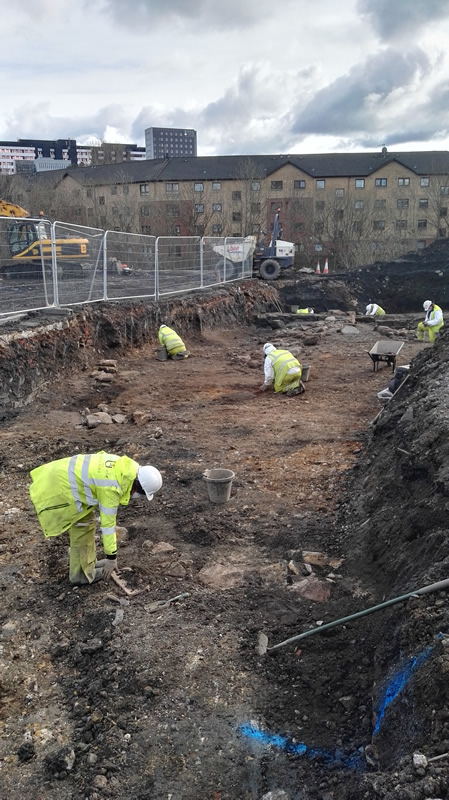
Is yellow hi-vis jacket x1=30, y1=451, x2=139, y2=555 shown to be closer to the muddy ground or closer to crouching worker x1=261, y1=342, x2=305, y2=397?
the muddy ground

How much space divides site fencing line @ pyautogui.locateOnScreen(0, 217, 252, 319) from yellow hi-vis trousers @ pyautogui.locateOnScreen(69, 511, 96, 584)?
19.8 ft

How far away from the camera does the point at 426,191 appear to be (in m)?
52.4

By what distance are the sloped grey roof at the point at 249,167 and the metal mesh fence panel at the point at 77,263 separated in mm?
42660

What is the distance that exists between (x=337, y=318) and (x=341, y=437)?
39.8ft

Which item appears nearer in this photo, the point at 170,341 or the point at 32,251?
the point at 32,251

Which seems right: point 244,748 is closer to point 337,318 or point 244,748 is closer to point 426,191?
point 337,318

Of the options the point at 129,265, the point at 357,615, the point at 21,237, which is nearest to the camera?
the point at 357,615

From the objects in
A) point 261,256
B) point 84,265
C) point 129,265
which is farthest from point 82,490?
point 261,256

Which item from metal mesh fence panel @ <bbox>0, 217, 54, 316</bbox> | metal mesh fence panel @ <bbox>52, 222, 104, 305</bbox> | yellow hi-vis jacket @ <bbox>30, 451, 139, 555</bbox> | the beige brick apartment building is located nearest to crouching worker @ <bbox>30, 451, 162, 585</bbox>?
yellow hi-vis jacket @ <bbox>30, 451, 139, 555</bbox>

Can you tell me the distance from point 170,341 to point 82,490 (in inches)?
352

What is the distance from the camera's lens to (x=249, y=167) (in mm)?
51781

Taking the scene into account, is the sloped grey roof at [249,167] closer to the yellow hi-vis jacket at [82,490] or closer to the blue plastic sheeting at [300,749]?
the yellow hi-vis jacket at [82,490]

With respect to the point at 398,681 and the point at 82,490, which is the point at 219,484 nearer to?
the point at 82,490

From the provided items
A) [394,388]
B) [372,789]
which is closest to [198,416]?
[394,388]
